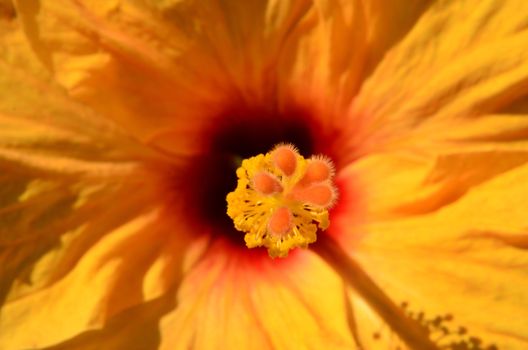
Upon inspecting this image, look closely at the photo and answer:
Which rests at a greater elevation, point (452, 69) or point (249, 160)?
point (249, 160)

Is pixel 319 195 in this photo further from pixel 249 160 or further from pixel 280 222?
pixel 249 160

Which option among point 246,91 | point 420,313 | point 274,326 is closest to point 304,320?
point 274,326

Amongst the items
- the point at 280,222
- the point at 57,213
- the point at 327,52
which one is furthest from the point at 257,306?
the point at 327,52

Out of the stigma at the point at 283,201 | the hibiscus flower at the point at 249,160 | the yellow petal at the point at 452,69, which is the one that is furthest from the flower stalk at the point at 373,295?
the yellow petal at the point at 452,69

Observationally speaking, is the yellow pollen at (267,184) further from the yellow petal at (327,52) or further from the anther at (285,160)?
the yellow petal at (327,52)

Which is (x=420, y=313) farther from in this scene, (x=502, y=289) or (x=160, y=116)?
(x=160, y=116)

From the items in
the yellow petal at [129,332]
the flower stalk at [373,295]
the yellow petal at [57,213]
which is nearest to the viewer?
the yellow petal at [57,213]

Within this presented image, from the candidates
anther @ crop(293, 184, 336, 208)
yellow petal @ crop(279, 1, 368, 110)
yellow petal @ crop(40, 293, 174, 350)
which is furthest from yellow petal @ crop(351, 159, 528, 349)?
yellow petal @ crop(40, 293, 174, 350)
